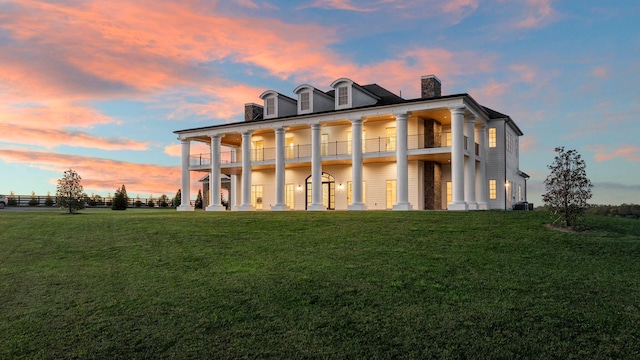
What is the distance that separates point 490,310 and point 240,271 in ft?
20.0

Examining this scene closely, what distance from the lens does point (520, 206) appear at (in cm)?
2986

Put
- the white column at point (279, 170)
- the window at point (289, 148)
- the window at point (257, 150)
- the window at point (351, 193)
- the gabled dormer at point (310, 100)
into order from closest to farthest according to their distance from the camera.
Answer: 1. the window at point (351, 193)
2. the white column at point (279, 170)
3. the gabled dormer at point (310, 100)
4. the window at point (289, 148)
5. the window at point (257, 150)

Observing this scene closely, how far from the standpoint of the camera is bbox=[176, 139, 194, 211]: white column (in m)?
35.1

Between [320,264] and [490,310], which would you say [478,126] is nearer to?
[320,264]

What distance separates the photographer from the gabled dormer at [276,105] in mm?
32750

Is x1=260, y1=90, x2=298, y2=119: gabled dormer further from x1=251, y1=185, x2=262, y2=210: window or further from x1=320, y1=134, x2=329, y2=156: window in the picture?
x1=251, y1=185, x2=262, y2=210: window

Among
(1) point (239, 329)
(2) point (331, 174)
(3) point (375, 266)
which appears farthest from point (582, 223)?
(2) point (331, 174)

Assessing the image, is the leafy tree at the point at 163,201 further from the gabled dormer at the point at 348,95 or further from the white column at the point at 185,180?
the gabled dormer at the point at 348,95

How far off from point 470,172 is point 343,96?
29.2 feet

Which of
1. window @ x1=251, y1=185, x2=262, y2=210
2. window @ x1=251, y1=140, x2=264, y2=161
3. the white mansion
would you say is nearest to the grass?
the white mansion

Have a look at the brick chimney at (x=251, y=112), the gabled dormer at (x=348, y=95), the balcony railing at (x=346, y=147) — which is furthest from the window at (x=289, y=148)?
the gabled dormer at (x=348, y=95)

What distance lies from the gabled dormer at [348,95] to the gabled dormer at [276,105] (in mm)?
4666

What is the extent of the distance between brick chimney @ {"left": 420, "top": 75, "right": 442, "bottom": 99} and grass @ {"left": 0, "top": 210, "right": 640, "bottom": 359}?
13888 millimetres

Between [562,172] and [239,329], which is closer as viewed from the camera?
[239,329]
